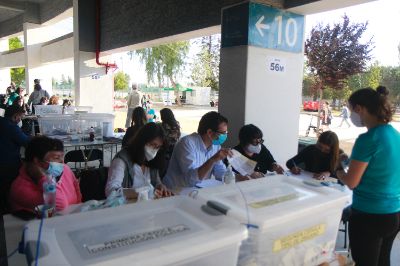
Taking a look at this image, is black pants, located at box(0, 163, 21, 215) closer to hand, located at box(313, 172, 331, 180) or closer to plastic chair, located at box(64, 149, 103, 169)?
plastic chair, located at box(64, 149, 103, 169)

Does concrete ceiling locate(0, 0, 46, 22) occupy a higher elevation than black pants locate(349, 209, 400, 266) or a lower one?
higher

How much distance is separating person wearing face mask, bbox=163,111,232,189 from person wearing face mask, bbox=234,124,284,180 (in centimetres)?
38

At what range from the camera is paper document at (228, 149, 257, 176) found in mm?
2580

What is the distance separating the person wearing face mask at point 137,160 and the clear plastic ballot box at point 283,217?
1.15 meters

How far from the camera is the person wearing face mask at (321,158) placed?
123 inches

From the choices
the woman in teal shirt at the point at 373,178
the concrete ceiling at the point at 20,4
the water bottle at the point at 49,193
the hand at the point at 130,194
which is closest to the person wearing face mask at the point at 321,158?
the woman in teal shirt at the point at 373,178

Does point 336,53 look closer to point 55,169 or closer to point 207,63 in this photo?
point 55,169

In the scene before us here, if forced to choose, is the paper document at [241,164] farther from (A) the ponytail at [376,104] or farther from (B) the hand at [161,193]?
(A) the ponytail at [376,104]

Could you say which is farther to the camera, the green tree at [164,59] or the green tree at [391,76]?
the green tree at [164,59]

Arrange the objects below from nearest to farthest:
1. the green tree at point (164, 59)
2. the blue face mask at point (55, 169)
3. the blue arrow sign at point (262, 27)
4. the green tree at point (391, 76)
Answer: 1. the blue face mask at point (55, 169)
2. the blue arrow sign at point (262, 27)
3. the green tree at point (391, 76)
4. the green tree at point (164, 59)

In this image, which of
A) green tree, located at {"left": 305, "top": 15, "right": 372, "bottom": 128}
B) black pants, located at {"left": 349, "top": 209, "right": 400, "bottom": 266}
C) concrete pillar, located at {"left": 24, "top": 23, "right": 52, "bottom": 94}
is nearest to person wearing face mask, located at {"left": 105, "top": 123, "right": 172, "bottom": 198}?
black pants, located at {"left": 349, "top": 209, "right": 400, "bottom": 266}

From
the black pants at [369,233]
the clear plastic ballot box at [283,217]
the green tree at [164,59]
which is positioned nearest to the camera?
the clear plastic ballot box at [283,217]

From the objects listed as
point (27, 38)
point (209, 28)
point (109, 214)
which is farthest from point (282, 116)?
point (27, 38)

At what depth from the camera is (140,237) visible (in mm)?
869
